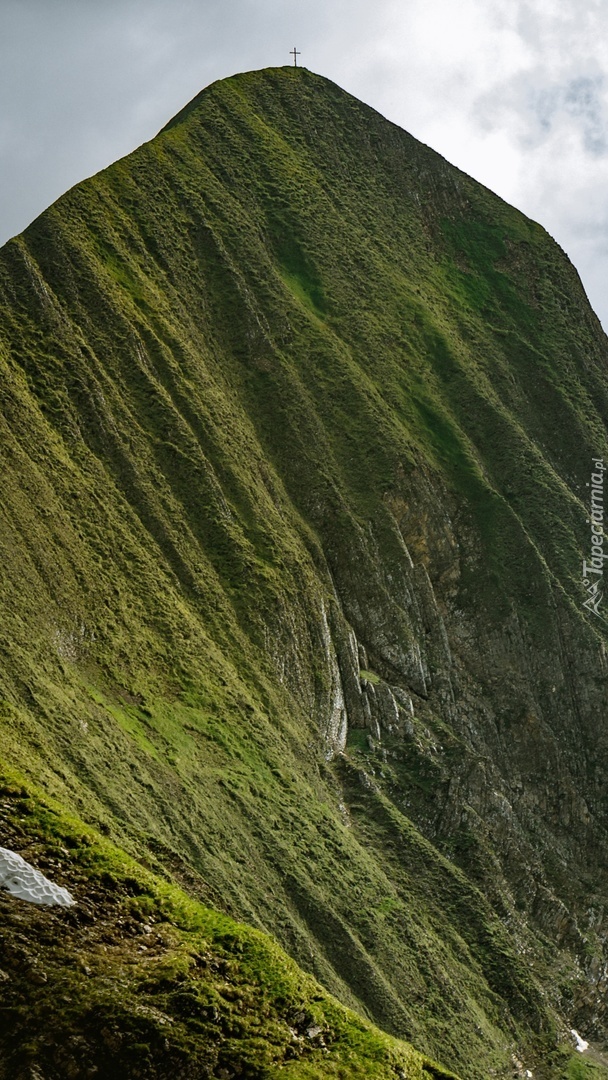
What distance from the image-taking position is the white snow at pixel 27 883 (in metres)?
22.3

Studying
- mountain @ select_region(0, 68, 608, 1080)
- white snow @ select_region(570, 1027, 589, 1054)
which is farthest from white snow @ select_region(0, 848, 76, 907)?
white snow @ select_region(570, 1027, 589, 1054)

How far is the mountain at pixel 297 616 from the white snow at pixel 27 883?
1.19 feet

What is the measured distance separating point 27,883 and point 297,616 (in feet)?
105

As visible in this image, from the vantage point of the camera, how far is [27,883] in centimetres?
2248

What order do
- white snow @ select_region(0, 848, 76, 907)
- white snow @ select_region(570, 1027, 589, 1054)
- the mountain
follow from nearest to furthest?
white snow @ select_region(0, 848, 76, 907), the mountain, white snow @ select_region(570, 1027, 589, 1054)

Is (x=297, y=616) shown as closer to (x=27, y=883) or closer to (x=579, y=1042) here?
(x=579, y=1042)

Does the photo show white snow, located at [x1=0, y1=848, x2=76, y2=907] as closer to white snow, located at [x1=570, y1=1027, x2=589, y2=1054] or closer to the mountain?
the mountain

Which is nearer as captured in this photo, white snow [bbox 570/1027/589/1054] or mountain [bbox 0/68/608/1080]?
mountain [bbox 0/68/608/1080]

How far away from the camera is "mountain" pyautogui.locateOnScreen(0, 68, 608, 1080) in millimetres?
23961

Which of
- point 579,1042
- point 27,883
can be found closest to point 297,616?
point 579,1042

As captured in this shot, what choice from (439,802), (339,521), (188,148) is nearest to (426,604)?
(339,521)

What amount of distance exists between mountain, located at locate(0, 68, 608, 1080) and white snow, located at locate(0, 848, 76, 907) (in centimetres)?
36

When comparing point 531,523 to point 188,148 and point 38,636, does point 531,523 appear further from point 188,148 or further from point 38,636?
point 38,636

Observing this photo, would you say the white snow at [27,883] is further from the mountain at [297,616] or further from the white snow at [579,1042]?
the white snow at [579,1042]
